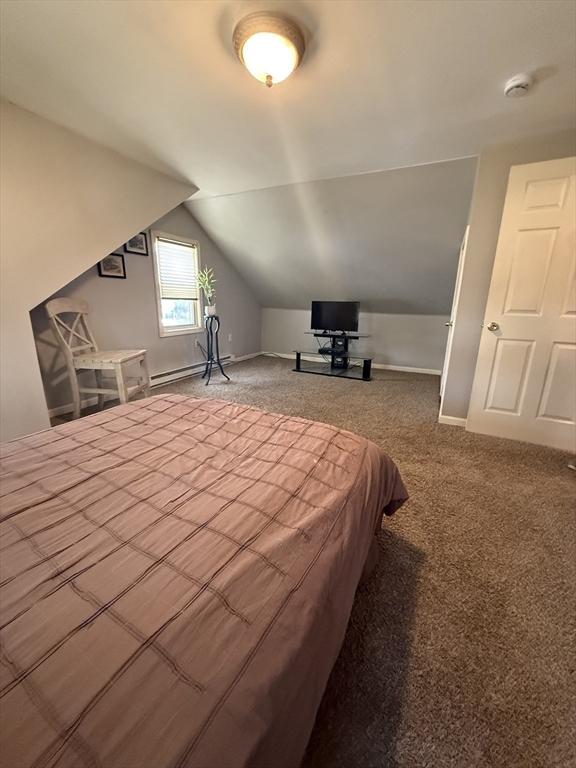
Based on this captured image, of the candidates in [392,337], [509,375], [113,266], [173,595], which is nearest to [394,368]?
[392,337]

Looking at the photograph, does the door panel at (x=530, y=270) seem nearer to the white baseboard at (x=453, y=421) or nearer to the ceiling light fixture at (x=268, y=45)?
the white baseboard at (x=453, y=421)

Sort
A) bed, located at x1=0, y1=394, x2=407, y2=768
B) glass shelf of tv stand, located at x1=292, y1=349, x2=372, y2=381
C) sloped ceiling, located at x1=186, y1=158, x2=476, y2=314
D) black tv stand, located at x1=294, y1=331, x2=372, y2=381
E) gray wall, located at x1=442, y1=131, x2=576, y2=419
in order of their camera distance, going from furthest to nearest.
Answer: black tv stand, located at x1=294, y1=331, x2=372, y2=381, glass shelf of tv stand, located at x1=292, y1=349, x2=372, y2=381, sloped ceiling, located at x1=186, y1=158, x2=476, y2=314, gray wall, located at x1=442, y1=131, x2=576, y2=419, bed, located at x1=0, y1=394, x2=407, y2=768

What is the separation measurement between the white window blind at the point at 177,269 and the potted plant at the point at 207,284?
0.48 ft

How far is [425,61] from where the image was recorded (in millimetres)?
1657

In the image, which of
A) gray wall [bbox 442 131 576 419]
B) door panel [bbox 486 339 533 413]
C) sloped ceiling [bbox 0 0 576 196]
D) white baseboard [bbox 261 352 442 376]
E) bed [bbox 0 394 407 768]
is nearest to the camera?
bed [bbox 0 394 407 768]

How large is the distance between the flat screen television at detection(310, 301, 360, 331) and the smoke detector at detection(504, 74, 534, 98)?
10.3ft

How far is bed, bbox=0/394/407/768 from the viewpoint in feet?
1.58

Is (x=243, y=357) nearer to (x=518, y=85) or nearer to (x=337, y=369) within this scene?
(x=337, y=369)

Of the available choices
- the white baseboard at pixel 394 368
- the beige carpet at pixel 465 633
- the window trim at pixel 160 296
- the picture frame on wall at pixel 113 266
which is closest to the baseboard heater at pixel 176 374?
the window trim at pixel 160 296

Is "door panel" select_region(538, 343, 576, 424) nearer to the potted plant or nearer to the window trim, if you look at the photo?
the potted plant

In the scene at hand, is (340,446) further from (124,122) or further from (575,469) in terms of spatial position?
(124,122)

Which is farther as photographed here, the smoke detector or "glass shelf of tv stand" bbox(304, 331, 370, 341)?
"glass shelf of tv stand" bbox(304, 331, 370, 341)

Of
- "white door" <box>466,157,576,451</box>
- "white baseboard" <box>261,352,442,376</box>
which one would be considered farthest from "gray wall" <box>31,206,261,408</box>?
"white door" <box>466,157,576,451</box>

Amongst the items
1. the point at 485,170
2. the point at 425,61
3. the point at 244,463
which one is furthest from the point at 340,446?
the point at 485,170
